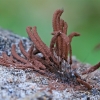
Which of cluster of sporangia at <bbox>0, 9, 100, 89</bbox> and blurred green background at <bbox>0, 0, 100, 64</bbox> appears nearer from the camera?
cluster of sporangia at <bbox>0, 9, 100, 89</bbox>

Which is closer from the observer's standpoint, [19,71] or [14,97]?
[14,97]

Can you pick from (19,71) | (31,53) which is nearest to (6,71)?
(19,71)

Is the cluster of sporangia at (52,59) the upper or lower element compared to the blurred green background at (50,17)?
lower

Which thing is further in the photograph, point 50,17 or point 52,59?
point 50,17

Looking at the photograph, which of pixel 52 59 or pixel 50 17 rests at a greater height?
pixel 50 17

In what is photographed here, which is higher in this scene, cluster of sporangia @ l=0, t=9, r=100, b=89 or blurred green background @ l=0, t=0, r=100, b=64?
blurred green background @ l=0, t=0, r=100, b=64

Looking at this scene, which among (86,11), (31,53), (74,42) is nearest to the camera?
(31,53)

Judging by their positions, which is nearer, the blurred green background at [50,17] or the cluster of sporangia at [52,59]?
the cluster of sporangia at [52,59]

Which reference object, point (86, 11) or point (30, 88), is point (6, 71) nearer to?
point (30, 88)
